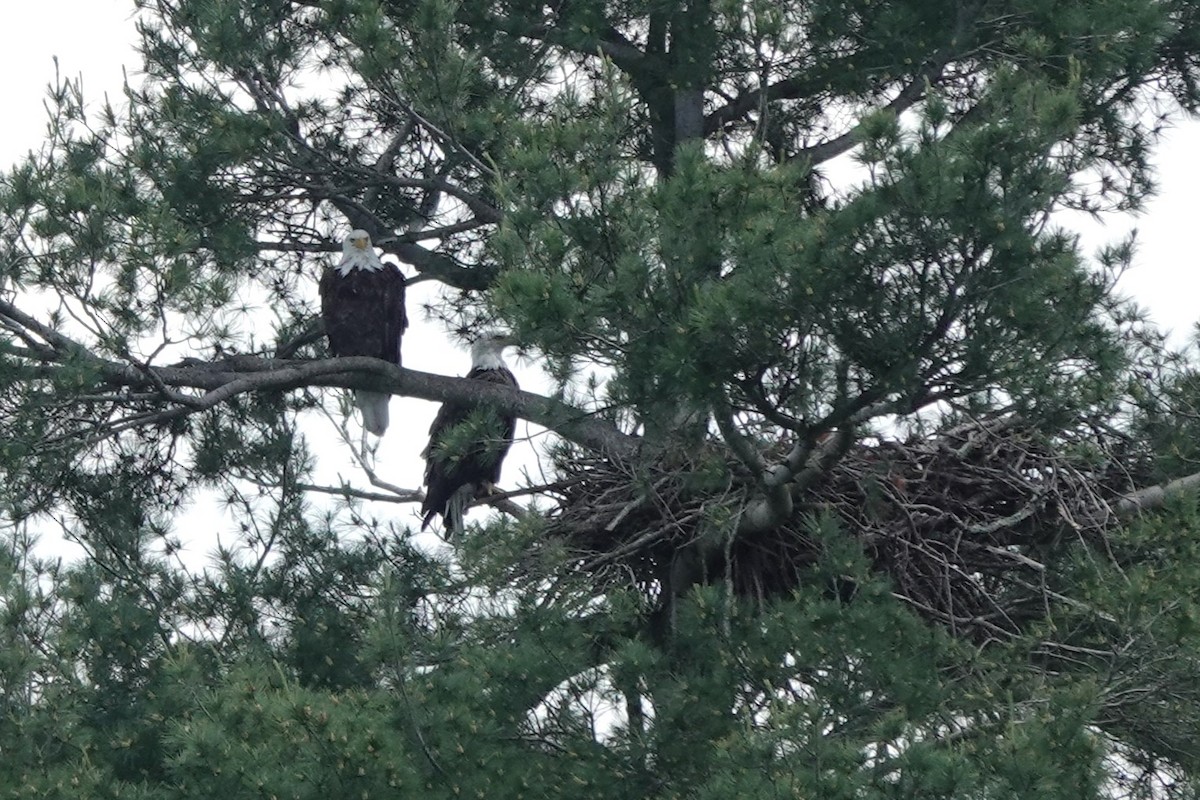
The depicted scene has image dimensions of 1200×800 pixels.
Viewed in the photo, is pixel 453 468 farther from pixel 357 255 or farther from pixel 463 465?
pixel 357 255

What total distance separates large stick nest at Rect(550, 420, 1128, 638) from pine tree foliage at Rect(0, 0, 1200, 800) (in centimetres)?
1

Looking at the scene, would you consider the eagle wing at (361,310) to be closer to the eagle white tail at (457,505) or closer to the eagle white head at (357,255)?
the eagle white head at (357,255)

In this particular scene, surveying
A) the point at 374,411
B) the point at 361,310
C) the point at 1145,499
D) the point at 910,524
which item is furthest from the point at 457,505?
the point at 1145,499

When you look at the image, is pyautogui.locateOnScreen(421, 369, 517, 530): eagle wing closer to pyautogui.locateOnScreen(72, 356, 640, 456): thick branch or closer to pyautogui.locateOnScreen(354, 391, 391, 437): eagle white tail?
pyautogui.locateOnScreen(72, 356, 640, 456): thick branch

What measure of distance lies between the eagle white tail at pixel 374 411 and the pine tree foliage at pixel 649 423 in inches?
18.8

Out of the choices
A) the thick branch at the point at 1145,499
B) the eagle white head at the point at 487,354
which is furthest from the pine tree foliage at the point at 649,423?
the eagle white head at the point at 487,354

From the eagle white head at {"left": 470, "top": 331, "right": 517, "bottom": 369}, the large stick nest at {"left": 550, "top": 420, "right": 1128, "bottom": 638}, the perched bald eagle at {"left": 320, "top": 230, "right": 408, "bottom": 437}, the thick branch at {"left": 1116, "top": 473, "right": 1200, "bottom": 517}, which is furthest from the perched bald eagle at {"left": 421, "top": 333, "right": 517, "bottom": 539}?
the thick branch at {"left": 1116, "top": 473, "right": 1200, "bottom": 517}

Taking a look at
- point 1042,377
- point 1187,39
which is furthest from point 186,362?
point 1187,39

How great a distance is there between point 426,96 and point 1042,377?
70.3 inches

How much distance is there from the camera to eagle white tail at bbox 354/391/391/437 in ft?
22.8

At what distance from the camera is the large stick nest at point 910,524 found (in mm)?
5121

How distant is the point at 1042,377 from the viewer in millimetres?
4188

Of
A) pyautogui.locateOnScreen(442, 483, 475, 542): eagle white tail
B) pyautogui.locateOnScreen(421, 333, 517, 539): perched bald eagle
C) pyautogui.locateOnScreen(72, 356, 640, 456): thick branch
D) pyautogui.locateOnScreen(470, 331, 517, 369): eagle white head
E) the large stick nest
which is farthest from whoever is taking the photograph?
pyautogui.locateOnScreen(470, 331, 517, 369): eagle white head

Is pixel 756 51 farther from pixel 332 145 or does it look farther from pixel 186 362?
pixel 186 362
